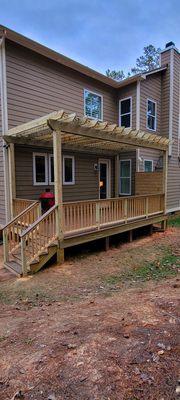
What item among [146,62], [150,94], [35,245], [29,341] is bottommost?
[29,341]

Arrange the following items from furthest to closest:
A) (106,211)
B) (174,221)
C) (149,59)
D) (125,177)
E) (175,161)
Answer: (149,59) → (175,161) → (174,221) → (125,177) → (106,211)

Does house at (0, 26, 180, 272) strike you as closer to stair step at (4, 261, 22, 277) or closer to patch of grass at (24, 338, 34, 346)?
stair step at (4, 261, 22, 277)

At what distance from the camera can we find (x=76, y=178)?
10328 millimetres

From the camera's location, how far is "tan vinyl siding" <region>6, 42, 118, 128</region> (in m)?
7.89

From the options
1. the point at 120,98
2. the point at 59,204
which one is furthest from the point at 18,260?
the point at 120,98

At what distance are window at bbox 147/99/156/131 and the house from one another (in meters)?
0.05

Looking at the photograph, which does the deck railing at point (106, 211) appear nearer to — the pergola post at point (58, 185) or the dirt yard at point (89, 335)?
the pergola post at point (58, 185)

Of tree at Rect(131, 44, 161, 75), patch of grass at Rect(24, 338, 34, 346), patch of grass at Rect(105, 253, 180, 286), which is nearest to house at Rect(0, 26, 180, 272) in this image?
patch of grass at Rect(105, 253, 180, 286)

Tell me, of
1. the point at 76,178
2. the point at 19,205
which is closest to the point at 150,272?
the point at 19,205

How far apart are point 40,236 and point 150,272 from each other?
275 centimetres

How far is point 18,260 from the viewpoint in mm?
6398

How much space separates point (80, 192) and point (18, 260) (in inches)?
186

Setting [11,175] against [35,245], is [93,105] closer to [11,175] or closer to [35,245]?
[11,175]

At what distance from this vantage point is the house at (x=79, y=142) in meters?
6.75
